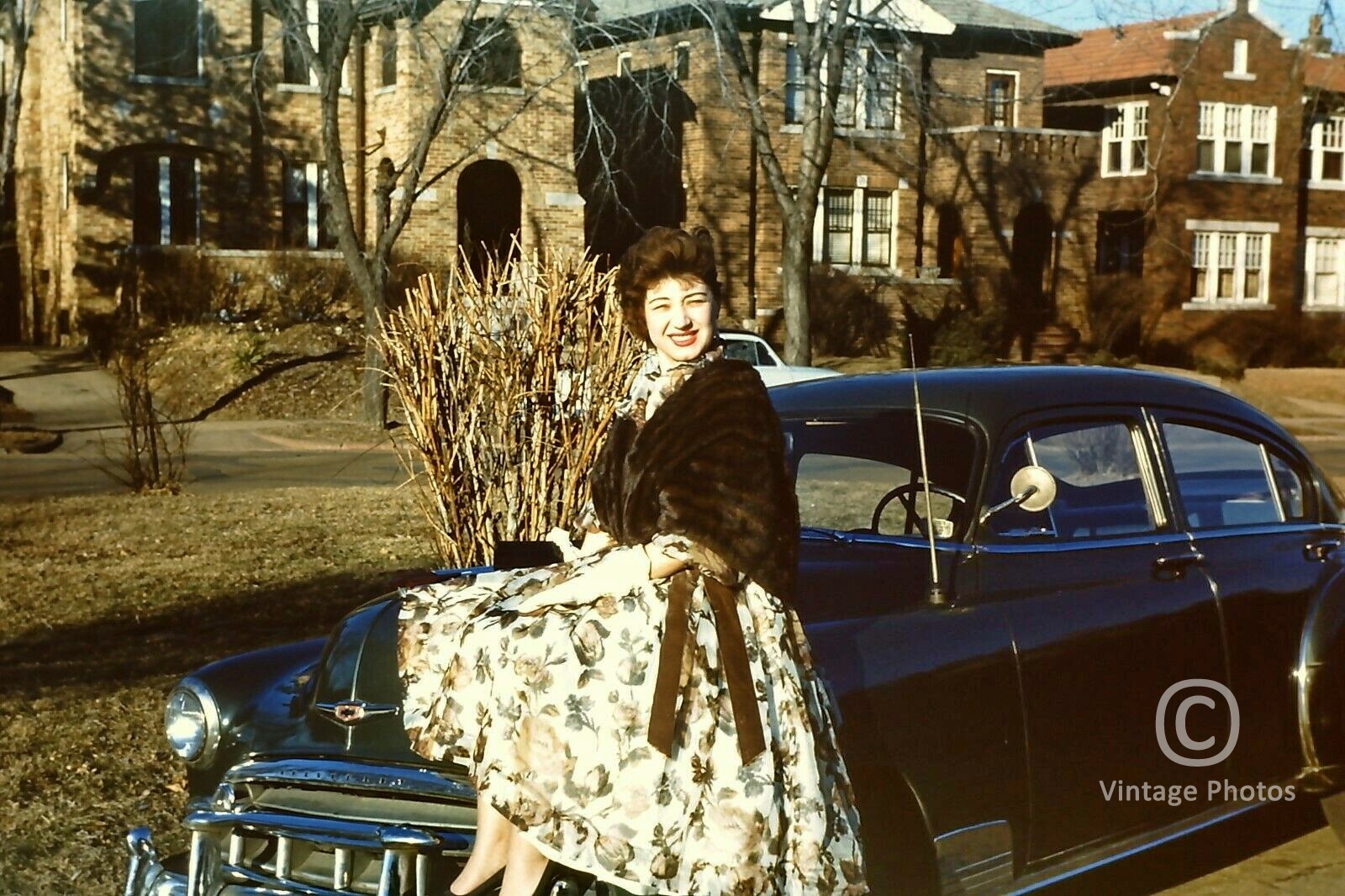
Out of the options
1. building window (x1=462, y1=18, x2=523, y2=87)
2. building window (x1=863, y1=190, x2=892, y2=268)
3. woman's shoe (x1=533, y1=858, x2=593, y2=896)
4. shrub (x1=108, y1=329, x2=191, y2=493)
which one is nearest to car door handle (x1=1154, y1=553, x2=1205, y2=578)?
woman's shoe (x1=533, y1=858, x2=593, y2=896)

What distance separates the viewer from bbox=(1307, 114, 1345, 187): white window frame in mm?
44369

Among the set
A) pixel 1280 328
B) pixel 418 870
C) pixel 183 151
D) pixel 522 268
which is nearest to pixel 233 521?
pixel 522 268

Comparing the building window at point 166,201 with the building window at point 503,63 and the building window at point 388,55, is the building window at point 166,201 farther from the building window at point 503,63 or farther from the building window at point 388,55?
the building window at point 503,63

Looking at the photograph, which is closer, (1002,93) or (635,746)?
(635,746)

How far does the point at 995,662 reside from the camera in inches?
173

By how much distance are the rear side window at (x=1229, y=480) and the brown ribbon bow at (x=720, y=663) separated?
7.56ft

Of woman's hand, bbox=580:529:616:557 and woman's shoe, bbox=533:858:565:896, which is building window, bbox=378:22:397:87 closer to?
woman's hand, bbox=580:529:616:557

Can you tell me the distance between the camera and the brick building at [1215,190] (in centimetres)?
4131

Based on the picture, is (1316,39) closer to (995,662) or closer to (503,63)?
(995,662)

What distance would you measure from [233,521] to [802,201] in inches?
517

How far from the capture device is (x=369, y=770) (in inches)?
153

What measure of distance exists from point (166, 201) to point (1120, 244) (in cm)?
2292

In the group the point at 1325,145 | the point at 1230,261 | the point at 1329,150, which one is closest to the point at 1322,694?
the point at 1230,261

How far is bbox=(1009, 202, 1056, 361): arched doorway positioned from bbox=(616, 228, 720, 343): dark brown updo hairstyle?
36.8 metres
